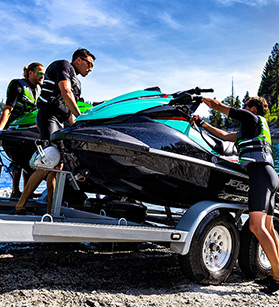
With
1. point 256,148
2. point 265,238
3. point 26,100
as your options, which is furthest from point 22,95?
point 265,238

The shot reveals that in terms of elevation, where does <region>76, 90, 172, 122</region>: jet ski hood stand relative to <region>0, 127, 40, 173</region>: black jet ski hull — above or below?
above

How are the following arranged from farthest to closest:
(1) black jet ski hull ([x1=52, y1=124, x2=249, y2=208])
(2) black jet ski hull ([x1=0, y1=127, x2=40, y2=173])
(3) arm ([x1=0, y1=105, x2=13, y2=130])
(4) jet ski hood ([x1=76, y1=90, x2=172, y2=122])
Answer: (3) arm ([x1=0, y1=105, x2=13, y2=130])
(2) black jet ski hull ([x1=0, y1=127, x2=40, y2=173])
(4) jet ski hood ([x1=76, y1=90, x2=172, y2=122])
(1) black jet ski hull ([x1=52, y1=124, x2=249, y2=208])

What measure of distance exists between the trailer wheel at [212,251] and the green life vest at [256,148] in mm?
609

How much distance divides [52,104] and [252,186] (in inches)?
90.4

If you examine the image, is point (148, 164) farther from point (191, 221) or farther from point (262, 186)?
point (262, 186)

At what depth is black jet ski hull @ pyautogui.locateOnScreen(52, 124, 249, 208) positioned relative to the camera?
320 cm

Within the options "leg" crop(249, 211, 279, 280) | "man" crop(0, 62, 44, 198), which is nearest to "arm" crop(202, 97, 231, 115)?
"leg" crop(249, 211, 279, 280)

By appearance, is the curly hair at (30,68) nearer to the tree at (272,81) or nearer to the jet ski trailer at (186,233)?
the jet ski trailer at (186,233)

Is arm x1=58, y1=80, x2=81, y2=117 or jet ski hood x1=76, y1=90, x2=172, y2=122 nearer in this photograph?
jet ski hood x1=76, y1=90, x2=172, y2=122

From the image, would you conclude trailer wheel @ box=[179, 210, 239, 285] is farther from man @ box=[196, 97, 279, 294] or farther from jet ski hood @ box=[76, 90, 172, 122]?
jet ski hood @ box=[76, 90, 172, 122]

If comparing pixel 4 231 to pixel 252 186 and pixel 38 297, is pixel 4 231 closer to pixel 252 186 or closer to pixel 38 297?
pixel 38 297

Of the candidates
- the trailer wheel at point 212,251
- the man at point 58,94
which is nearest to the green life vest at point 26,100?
the man at point 58,94

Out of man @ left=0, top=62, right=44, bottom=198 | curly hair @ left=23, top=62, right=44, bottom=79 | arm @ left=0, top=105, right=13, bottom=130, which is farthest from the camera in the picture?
curly hair @ left=23, top=62, right=44, bottom=79

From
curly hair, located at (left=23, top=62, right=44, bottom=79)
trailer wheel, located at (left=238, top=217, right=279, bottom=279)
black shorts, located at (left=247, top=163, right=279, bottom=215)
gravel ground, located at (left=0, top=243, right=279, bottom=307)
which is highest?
curly hair, located at (left=23, top=62, right=44, bottom=79)
